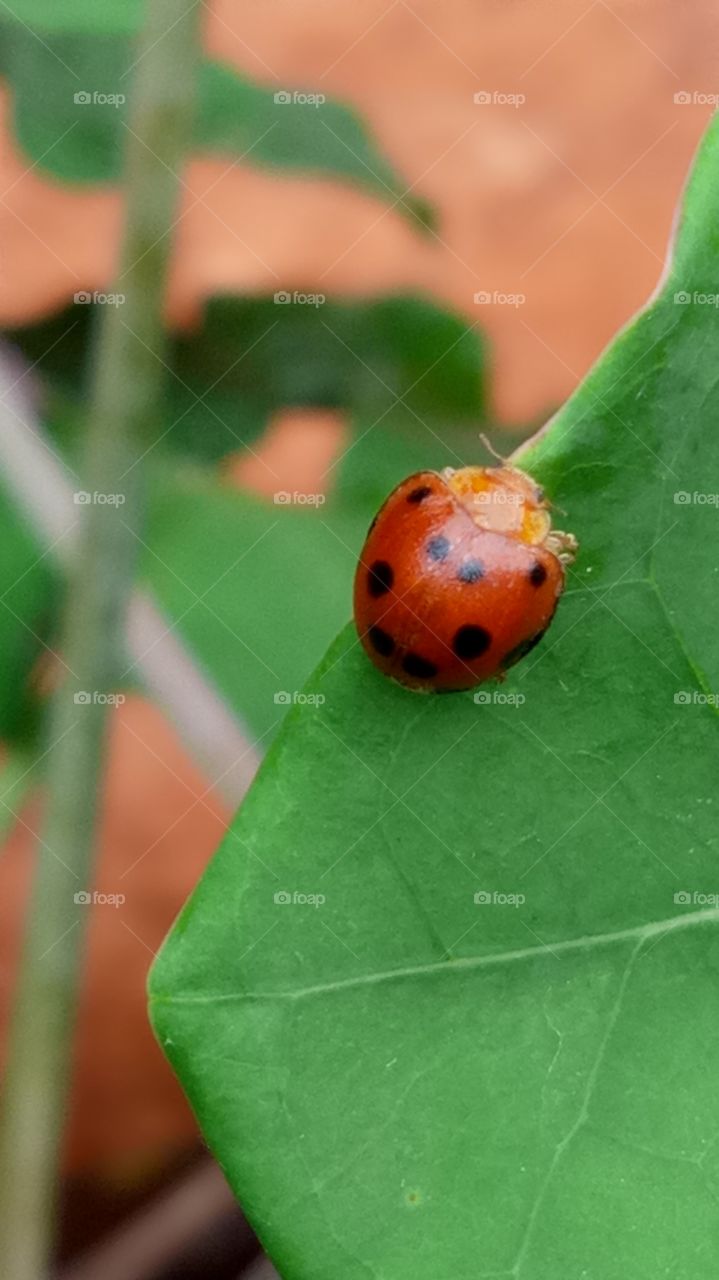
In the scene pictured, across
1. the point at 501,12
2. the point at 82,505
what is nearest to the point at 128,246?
the point at 82,505

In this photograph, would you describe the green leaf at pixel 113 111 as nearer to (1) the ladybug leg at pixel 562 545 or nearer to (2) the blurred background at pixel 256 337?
(2) the blurred background at pixel 256 337

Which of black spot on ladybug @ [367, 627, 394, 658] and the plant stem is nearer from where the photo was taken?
black spot on ladybug @ [367, 627, 394, 658]
